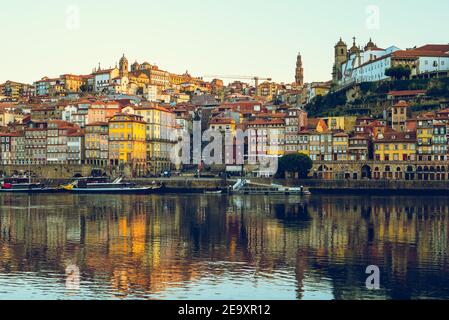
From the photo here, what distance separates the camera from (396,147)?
87.8m

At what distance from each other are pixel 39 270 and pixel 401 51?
8924 cm

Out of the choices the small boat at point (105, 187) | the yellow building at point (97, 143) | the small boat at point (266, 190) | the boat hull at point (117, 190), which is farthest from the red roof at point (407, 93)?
the yellow building at point (97, 143)

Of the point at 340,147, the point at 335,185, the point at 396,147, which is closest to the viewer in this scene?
the point at 335,185

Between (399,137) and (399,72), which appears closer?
(399,137)

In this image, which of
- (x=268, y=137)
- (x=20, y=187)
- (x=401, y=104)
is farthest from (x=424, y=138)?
(x=20, y=187)

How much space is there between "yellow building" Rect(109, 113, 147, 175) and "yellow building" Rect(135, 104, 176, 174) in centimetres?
266

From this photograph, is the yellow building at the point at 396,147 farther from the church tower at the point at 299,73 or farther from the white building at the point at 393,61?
the church tower at the point at 299,73

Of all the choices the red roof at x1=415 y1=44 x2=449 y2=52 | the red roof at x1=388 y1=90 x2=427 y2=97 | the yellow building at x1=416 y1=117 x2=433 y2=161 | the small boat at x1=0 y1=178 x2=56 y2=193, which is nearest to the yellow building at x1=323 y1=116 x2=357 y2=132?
the red roof at x1=388 y1=90 x2=427 y2=97

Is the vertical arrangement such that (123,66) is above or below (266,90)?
above

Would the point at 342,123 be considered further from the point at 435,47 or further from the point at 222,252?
the point at 222,252

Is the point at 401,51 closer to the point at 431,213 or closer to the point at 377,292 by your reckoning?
the point at 431,213

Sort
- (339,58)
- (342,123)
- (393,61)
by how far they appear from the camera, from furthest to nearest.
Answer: (339,58) → (393,61) → (342,123)

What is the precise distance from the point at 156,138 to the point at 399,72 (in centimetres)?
3643

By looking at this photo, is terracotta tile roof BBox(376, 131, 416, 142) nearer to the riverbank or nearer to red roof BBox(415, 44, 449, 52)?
the riverbank
